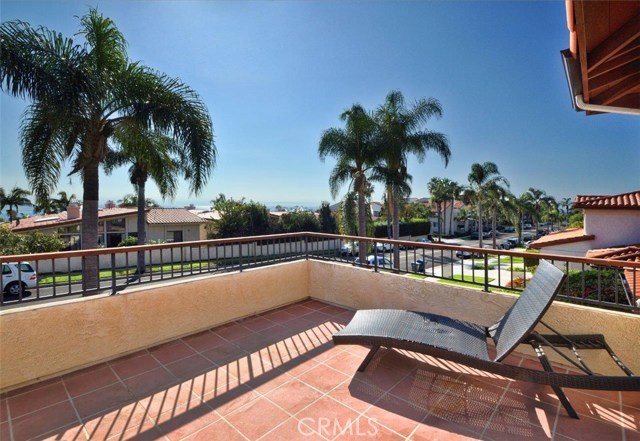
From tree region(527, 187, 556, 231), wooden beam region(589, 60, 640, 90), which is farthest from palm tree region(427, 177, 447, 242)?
wooden beam region(589, 60, 640, 90)

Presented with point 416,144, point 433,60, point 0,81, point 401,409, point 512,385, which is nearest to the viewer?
point 401,409

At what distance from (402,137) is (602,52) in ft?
41.9

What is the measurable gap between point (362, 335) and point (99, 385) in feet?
8.84

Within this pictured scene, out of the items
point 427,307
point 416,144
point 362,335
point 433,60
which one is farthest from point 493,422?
point 416,144

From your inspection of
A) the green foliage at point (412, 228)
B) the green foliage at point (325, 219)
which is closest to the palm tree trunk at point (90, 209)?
the green foliage at point (325, 219)

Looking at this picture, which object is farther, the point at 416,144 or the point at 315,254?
the point at 416,144

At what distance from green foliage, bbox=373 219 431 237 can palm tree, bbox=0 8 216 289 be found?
3268 cm

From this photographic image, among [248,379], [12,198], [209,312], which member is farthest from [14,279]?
[12,198]

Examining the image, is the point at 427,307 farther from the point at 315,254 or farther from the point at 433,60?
the point at 433,60

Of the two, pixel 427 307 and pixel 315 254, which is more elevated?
pixel 315 254

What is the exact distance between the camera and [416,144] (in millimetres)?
14648

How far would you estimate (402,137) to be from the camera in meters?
14.3

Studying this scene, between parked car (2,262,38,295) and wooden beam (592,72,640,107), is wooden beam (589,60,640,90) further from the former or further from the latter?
parked car (2,262,38,295)

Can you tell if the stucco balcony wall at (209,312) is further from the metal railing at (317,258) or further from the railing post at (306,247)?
the railing post at (306,247)
